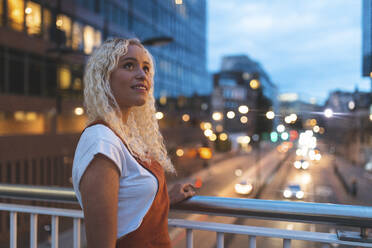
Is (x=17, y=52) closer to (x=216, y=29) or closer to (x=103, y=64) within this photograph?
(x=103, y=64)

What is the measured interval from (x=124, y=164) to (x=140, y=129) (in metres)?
0.43

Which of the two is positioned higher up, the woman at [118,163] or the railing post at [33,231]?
the woman at [118,163]

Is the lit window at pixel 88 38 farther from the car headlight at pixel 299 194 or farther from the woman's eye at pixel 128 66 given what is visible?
the woman's eye at pixel 128 66

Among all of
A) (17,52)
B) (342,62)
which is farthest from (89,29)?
(342,62)

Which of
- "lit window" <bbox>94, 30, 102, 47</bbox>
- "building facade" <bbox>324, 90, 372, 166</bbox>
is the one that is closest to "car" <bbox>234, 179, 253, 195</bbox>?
"building facade" <bbox>324, 90, 372, 166</bbox>

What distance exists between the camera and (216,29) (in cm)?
3984

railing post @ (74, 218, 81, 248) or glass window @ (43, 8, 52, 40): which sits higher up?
glass window @ (43, 8, 52, 40)

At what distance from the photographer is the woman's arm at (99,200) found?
98 cm

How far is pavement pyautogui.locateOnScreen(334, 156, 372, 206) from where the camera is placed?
3.64 meters

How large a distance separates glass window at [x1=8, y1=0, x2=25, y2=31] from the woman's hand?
1445 cm

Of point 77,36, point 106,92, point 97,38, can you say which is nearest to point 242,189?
point 106,92

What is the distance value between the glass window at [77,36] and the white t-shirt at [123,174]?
17.1m

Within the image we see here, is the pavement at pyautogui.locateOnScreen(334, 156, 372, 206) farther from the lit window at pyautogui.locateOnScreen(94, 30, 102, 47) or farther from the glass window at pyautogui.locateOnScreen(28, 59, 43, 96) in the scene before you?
the lit window at pyautogui.locateOnScreen(94, 30, 102, 47)

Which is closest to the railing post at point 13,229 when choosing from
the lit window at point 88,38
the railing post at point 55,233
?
the railing post at point 55,233
